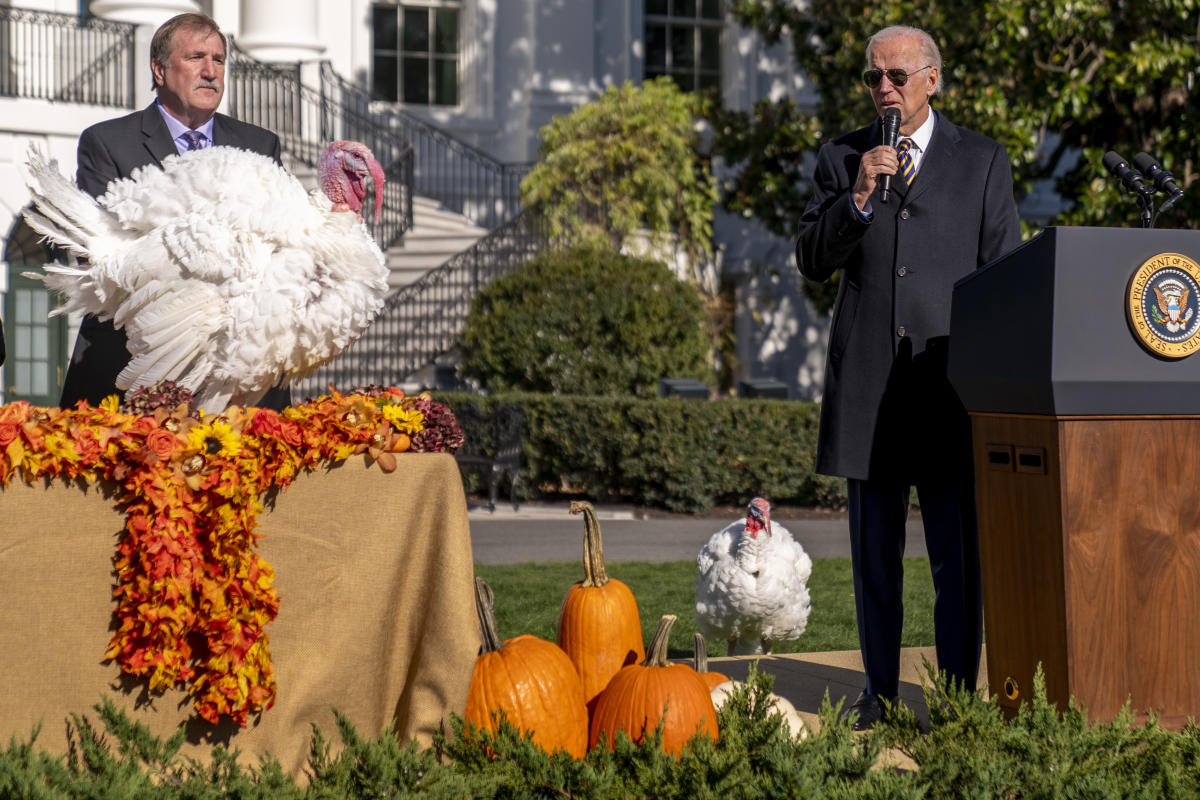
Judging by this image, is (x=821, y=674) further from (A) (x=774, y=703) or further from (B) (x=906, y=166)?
(B) (x=906, y=166)

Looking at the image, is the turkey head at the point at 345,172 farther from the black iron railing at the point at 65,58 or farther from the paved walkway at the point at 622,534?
the black iron railing at the point at 65,58

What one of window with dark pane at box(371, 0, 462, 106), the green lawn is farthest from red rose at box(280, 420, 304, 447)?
window with dark pane at box(371, 0, 462, 106)

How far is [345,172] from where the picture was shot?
406cm

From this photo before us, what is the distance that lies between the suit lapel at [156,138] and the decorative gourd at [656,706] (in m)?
2.26

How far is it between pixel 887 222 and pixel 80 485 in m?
2.55

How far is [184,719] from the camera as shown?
3420 millimetres

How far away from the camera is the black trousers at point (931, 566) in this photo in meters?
4.23

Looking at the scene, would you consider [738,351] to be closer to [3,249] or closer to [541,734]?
[3,249]

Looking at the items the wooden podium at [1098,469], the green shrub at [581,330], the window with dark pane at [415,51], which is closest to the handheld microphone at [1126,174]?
the wooden podium at [1098,469]

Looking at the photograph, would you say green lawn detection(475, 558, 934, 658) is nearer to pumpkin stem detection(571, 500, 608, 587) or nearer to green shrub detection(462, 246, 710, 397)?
pumpkin stem detection(571, 500, 608, 587)

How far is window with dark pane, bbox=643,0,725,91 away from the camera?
19906 mm

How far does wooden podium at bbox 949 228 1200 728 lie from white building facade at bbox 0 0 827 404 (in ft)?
45.7

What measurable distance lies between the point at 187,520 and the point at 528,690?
1039mm

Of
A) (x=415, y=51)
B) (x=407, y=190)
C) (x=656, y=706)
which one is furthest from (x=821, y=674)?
(x=415, y=51)
